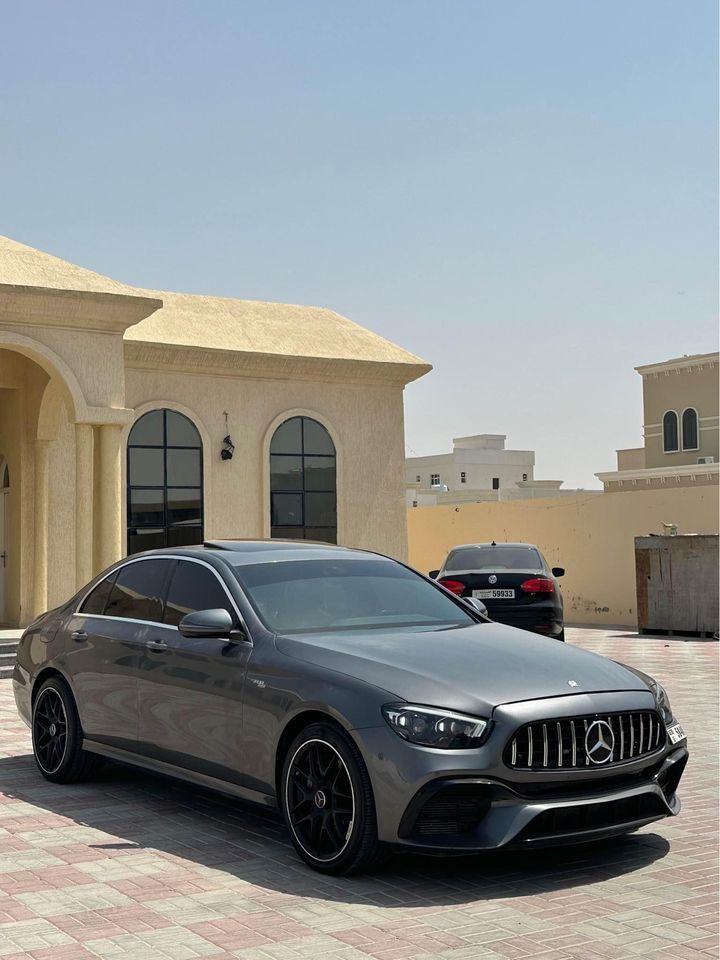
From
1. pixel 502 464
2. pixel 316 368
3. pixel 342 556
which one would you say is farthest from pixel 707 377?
pixel 342 556

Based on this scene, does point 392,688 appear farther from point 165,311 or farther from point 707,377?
point 707,377

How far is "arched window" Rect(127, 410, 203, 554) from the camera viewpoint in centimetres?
1925

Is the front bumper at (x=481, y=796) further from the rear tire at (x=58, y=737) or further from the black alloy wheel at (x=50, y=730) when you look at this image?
the black alloy wheel at (x=50, y=730)

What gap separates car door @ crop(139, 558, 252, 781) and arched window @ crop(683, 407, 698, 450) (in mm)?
58644

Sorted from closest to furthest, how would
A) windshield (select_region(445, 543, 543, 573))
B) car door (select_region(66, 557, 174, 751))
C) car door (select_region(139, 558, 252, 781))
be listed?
car door (select_region(139, 558, 252, 781)), car door (select_region(66, 557, 174, 751)), windshield (select_region(445, 543, 543, 573))

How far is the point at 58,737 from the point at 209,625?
90.9 inches

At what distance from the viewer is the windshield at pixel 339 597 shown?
6680mm

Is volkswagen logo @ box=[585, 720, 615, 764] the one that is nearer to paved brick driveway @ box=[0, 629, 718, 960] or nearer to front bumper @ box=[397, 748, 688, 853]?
front bumper @ box=[397, 748, 688, 853]

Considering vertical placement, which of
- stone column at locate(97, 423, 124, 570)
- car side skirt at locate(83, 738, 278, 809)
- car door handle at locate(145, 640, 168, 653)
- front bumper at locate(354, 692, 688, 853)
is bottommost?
car side skirt at locate(83, 738, 278, 809)

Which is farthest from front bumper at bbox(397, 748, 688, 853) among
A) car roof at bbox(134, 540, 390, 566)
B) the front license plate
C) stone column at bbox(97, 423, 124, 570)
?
stone column at bbox(97, 423, 124, 570)

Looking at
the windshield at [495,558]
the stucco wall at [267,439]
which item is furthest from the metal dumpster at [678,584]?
the stucco wall at [267,439]

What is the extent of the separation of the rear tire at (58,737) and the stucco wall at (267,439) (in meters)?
11.2

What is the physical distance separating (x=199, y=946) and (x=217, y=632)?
2004 mm

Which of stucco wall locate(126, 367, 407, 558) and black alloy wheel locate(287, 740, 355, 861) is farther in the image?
stucco wall locate(126, 367, 407, 558)
